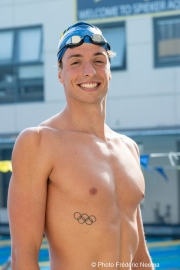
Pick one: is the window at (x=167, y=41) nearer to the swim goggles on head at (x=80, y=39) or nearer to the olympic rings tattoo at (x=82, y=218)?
the swim goggles on head at (x=80, y=39)

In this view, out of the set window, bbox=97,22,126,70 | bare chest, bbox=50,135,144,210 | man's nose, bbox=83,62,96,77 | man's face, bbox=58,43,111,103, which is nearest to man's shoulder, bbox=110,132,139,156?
bare chest, bbox=50,135,144,210

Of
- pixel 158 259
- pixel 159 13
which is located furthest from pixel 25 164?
pixel 159 13

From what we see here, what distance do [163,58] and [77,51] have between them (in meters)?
13.3

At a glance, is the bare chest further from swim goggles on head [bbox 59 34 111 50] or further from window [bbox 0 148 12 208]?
window [bbox 0 148 12 208]

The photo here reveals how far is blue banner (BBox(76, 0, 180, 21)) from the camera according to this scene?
14.9m

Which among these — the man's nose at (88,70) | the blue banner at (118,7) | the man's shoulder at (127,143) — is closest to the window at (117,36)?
the blue banner at (118,7)

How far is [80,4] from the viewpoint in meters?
15.6

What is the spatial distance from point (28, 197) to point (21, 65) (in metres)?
15.0

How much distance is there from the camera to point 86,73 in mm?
2273

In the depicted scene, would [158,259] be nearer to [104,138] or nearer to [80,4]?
[80,4]

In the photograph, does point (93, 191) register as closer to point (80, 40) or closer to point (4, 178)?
point (80, 40)

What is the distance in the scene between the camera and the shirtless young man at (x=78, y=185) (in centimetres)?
210

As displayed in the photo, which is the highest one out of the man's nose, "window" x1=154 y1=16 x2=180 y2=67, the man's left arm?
"window" x1=154 y1=16 x2=180 y2=67

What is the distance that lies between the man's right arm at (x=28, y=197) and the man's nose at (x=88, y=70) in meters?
0.36
